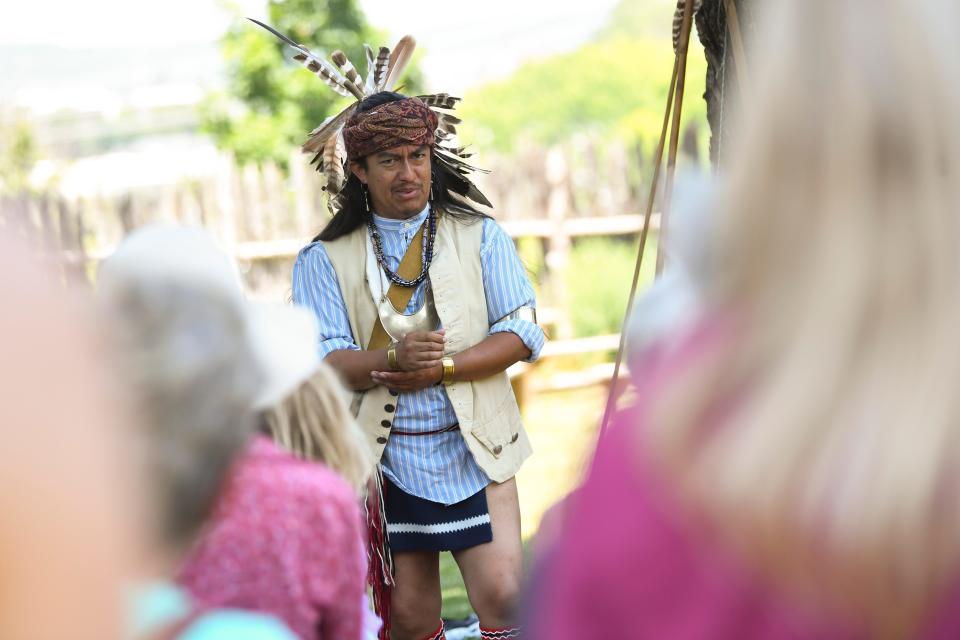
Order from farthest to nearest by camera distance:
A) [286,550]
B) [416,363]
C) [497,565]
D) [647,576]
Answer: [497,565], [416,363], [286,550], [647,576]

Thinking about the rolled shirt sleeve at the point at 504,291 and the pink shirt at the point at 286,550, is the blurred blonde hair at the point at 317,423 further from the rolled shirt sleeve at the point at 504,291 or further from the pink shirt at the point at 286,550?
the rolled shirt sleeve at the point at 504,291

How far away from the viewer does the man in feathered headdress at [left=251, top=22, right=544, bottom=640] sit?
11.0 feet

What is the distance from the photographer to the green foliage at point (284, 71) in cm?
1507

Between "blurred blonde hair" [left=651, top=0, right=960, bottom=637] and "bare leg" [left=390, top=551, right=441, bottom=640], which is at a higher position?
"blurred blonde hair" [left=651, top=0, right=960, bottom=637]

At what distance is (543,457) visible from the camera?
8.09 meters

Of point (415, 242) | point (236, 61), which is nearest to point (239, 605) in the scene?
point (415, 242)

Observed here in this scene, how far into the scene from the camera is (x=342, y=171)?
12.1 ft

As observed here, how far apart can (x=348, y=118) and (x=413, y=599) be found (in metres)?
1.46

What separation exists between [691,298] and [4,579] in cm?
72

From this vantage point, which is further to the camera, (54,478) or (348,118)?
(348,118)

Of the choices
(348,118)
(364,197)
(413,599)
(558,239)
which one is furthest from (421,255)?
(558,239)

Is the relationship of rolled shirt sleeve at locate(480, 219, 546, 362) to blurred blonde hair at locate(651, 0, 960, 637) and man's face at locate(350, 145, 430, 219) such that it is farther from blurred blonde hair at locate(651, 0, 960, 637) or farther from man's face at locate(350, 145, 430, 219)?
blurred blonde hair at locate(651, 0, 960, 637)

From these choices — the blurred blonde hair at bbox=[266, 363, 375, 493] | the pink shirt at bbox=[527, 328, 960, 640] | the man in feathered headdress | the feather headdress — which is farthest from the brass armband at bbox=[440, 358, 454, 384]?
the pink shirt at bbox=[527, 328, 960, 640]

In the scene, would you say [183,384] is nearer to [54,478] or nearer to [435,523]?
[54,478]
